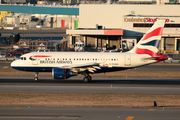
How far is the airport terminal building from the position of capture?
94062mm

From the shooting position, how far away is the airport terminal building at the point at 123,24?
309 ft

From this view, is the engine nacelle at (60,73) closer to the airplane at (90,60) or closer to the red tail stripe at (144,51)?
the airplane at (90,60)

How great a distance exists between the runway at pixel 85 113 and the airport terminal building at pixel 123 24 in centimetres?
7392

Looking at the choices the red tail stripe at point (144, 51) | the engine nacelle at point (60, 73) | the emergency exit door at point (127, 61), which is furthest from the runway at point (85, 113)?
the red tail stripe at point (144, 51)

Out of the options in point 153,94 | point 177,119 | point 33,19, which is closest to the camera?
point 177,119

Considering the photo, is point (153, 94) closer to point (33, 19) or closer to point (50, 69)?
point (50, 69)

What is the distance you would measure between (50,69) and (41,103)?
43.2ft

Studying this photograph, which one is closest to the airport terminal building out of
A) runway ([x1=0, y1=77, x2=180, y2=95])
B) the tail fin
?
→ the tail fin

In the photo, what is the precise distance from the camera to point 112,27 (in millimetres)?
104312

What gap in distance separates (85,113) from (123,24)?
78.0 metres

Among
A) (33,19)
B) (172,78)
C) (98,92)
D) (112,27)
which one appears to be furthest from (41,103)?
(33,19)

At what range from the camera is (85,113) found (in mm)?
21000

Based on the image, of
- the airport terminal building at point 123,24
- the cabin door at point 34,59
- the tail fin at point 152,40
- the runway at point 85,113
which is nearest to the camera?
the runway at point 85,113

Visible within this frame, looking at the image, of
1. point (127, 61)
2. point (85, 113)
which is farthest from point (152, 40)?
point (85, 113)
